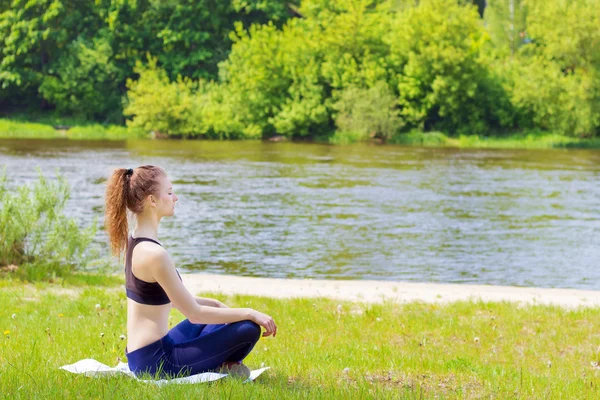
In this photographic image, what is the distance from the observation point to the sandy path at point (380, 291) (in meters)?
9.24

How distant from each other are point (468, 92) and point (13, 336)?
43.2 meters

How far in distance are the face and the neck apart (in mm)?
53

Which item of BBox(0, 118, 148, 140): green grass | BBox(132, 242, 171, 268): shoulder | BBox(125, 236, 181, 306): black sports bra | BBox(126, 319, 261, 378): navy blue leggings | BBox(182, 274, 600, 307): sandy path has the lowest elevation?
BBox(0, 118, 148, 140): green grass

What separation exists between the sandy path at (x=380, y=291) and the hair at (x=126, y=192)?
4536mm

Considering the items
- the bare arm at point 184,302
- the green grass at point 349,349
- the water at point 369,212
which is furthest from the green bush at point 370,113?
the bare arm at point 184,302

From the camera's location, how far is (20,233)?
1002 centimetres

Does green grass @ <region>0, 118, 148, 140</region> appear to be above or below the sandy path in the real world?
below

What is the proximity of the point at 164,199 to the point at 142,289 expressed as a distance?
0.49 m

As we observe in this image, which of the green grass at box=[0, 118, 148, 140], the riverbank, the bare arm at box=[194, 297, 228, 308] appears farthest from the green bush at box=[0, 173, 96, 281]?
the green grass at box=[0, 118, 148, 140]

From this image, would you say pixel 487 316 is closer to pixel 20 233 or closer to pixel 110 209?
pixel 110 209

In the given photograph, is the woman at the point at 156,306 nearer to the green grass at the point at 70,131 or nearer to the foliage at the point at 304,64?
the foliage at the point at 304,64

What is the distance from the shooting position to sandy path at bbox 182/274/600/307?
924 cm

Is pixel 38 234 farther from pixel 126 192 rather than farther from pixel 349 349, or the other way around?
pixel 126 192

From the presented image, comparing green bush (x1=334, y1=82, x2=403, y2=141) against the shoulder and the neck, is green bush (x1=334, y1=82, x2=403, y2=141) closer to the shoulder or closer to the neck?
the neck
